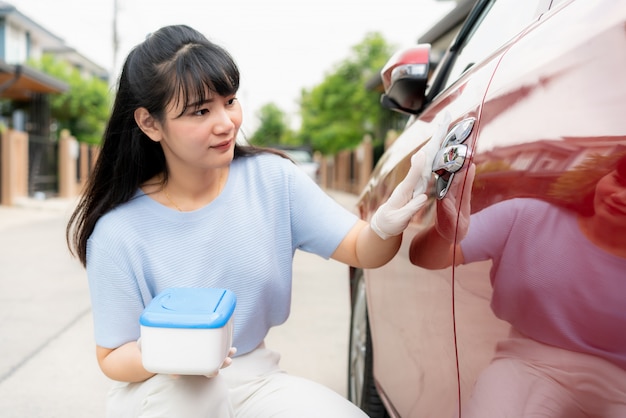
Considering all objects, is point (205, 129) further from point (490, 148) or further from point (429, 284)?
point (490, 148)

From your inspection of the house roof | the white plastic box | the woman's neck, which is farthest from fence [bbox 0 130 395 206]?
the white plastic box

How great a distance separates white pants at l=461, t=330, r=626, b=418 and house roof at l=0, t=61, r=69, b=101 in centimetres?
1526

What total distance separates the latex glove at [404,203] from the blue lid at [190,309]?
443mm

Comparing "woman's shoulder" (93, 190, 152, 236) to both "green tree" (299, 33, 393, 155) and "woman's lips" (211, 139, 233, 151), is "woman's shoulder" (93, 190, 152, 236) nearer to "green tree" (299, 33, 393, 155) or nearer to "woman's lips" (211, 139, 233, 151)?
"woman's lips" (211, 139, 233, 151)

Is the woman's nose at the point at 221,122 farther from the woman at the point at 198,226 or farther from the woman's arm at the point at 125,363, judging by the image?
the woman's arm at the point at 125,363

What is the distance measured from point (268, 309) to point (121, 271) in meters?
0.43

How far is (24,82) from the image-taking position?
17516 millimetres

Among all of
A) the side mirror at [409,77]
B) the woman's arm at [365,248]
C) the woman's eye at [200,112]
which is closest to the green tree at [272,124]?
the side mirror at [409,77]

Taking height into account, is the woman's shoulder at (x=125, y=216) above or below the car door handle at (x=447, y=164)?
below

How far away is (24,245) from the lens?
8.62 metres

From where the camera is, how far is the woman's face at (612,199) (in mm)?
866

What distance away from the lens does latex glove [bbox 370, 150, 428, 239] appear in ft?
5.28

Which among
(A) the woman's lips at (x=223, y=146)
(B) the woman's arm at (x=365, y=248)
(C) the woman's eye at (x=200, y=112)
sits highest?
(C) the woman's eye at (x=200, y=112)

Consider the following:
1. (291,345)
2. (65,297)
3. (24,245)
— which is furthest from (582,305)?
(24,245)
